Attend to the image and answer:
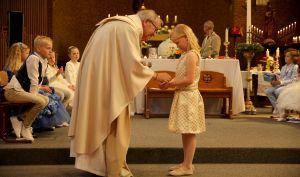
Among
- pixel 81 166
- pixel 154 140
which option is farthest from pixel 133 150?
pixel 81 166

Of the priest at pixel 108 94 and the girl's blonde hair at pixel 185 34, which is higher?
the girl's blonde hair at pixel 185 34

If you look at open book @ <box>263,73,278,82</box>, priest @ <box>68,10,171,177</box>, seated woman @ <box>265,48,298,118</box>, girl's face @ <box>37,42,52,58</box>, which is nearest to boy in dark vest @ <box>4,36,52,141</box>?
girl's face @ <box>37,42,52,58</box>

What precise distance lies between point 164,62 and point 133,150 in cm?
326

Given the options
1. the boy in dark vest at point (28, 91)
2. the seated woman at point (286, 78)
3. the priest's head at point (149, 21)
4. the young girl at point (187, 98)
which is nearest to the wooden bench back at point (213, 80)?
the seated woman at point (286, 78)

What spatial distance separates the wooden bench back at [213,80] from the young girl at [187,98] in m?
3.46

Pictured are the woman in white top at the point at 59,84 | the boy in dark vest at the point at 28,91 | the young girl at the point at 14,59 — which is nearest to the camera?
the boy in dark vest at the point at 28,91

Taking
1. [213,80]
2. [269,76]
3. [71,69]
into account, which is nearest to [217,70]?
[213,80]

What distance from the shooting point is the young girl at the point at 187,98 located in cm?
488

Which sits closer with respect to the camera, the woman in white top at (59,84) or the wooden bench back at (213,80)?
the woman in white top at (59,84)

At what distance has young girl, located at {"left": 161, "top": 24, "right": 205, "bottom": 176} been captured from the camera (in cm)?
488

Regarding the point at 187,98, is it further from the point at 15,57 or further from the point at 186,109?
the point at 15,57

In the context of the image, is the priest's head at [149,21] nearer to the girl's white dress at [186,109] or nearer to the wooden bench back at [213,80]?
the girl's white dress at [186,109]

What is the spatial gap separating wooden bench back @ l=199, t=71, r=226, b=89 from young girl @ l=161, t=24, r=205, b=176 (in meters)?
3.46

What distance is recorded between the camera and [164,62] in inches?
340
